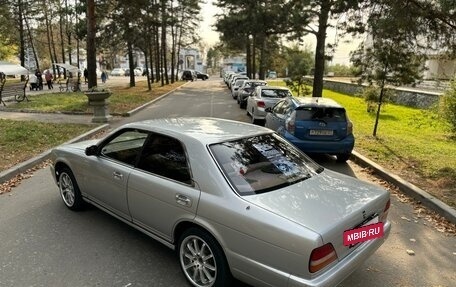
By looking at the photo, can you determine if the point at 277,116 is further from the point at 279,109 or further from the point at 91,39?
the point at 91,39

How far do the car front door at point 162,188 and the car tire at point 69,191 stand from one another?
4.71 feet

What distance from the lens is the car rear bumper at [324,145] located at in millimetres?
8213

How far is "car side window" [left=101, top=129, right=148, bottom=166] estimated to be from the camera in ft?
14.4

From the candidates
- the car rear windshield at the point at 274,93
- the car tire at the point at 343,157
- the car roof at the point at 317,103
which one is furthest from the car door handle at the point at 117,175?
the car rear windshield at the point at 274,93

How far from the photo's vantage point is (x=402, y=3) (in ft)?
23.6

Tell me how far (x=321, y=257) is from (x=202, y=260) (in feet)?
3.85

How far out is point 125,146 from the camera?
4.73m

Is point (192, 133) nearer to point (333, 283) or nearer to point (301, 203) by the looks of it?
point (301, 203)

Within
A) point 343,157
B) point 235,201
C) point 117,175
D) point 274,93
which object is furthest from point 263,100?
point 235,201

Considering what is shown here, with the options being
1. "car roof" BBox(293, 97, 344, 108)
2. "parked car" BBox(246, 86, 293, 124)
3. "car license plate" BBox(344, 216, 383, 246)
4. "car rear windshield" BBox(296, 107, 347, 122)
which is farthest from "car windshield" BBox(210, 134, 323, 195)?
"parked car" BBox(246, 86, 293, 124)

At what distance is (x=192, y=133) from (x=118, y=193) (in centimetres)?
122

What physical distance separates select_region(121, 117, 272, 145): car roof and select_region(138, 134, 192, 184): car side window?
100 millimetres

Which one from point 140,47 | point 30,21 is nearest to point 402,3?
point 140,47

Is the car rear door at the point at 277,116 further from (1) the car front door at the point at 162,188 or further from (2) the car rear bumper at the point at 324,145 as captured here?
(1) the car front door at the point at 162,188
